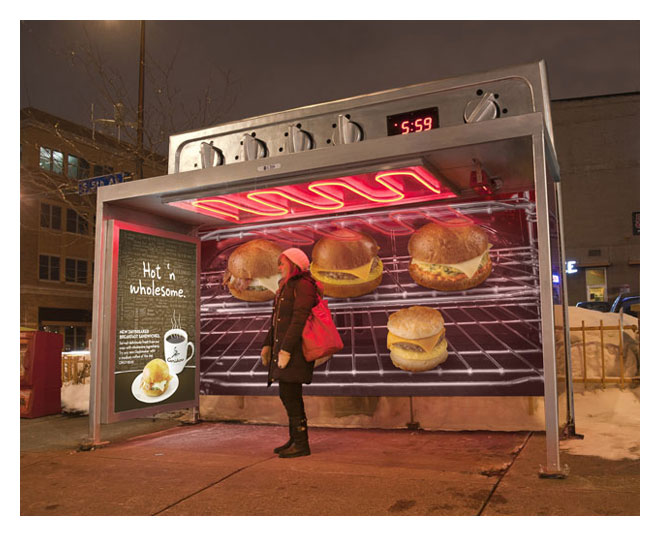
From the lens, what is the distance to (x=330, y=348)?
18.9 feet

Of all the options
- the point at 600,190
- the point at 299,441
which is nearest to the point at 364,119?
the point at 299,441

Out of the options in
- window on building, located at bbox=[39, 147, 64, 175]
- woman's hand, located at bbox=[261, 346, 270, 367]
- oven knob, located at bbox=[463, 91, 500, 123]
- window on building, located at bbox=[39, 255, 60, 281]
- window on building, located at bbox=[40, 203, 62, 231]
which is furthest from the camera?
window on building, located at bbox=[39, 255, 60, 281]

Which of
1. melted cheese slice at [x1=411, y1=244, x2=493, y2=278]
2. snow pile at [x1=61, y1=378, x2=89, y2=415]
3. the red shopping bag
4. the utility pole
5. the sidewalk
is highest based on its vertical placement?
the utility pole

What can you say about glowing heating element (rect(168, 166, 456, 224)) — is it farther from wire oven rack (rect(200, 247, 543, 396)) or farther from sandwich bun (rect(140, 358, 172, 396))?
sandwich bun (rect(140, 358, 172, 396))

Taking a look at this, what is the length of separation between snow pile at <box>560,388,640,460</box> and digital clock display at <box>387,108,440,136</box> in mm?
3380

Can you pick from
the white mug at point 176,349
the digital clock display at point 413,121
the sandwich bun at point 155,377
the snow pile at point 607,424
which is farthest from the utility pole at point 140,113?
the snow pile at point 607,424

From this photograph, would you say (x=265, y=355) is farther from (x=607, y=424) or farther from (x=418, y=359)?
(x=607, y=424)

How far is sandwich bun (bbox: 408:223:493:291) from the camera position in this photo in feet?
21.8

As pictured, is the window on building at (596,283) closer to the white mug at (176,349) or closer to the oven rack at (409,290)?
the oven rack at (409,290)

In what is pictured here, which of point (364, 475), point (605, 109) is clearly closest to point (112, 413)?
point (364, 475)

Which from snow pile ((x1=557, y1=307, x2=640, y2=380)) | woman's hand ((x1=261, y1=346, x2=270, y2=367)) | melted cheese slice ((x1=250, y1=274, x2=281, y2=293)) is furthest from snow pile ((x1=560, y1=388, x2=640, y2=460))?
melted cheese slice ((x1=250, y1=274, x2=281, y2=293))

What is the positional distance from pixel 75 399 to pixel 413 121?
7.62m

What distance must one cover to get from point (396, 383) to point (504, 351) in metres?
1.30

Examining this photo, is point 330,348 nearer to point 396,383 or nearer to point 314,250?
point 396,383
